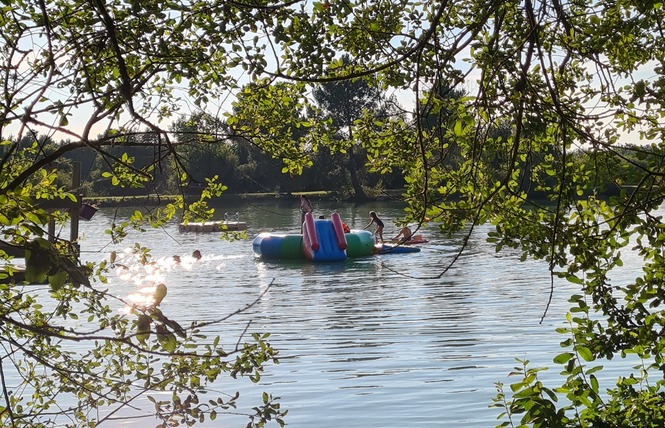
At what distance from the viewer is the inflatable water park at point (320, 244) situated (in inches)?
1040

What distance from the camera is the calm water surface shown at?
9875 millimetres

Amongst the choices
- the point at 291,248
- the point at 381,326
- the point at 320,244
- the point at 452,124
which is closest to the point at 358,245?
the point at 320,244

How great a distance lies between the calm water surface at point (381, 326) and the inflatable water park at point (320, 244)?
1.95 feet

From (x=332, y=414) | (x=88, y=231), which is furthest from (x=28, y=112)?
(x=88, y=231)

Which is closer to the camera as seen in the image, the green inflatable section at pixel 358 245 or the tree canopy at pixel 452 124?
the tree canopy at pixel 452 124

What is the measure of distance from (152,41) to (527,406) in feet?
7.99

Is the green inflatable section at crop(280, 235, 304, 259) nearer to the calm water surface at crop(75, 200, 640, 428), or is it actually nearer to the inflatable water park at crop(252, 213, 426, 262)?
the inflatable water park at crop(252, 213, 426, 262)

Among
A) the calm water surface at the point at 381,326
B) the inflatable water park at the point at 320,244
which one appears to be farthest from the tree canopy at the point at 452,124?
the inflatable water park at the point at 320,244

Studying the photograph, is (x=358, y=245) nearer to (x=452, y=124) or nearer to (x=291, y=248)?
(x=291, y=248)

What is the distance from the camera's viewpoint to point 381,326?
1504 centimetres

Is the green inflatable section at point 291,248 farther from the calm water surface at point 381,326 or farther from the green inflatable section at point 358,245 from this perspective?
the green inflatable section at point 358,245

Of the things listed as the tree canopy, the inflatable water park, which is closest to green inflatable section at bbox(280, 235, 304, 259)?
the inflatable water park

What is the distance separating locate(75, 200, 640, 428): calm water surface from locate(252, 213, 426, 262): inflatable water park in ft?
1.95

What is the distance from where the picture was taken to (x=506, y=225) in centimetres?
432
